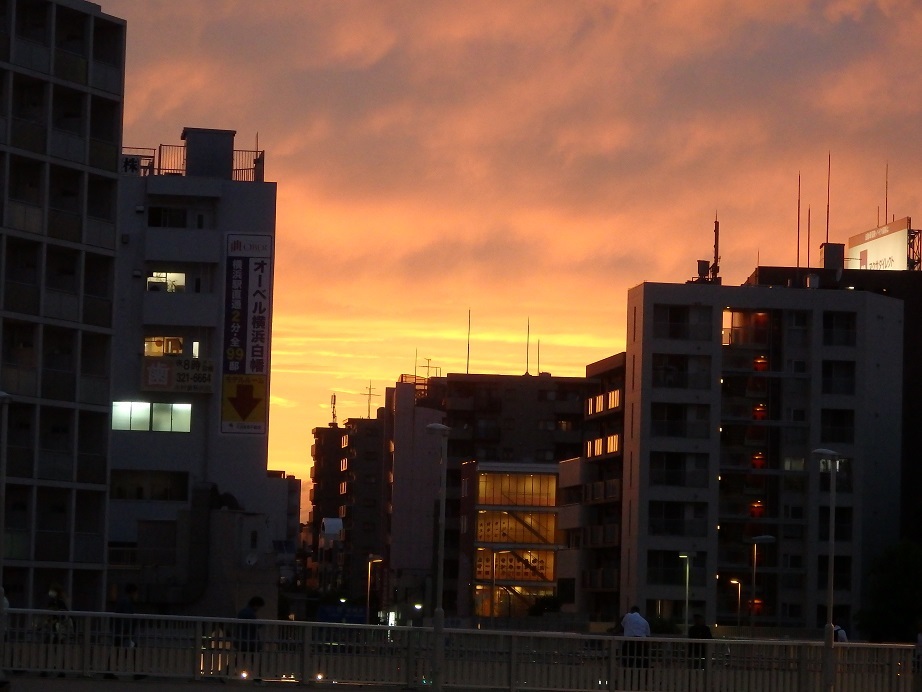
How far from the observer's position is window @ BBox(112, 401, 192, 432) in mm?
84812

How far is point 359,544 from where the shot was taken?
172 meters

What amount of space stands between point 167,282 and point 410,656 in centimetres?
5920

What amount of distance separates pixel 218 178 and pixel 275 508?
1803 cm

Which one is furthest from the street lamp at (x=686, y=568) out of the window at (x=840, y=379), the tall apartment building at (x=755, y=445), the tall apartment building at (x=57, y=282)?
the tall apartment building at (x=57, y=282)

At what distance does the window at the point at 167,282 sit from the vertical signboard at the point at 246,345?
8.88ft

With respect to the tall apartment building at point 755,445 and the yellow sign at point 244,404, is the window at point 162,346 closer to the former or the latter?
the yellow sign at point 244,404

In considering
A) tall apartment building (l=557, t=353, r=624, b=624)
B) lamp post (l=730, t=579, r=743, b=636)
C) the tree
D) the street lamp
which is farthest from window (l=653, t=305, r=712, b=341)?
the tree

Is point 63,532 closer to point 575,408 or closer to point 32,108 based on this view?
point 32,108

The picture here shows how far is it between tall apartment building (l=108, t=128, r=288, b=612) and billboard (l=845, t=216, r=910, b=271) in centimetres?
5021

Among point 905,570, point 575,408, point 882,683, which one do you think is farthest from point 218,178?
point 882,683

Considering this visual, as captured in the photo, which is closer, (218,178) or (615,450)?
(218,178)

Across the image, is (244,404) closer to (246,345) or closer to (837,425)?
(246,345)

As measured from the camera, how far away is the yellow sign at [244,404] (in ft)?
277

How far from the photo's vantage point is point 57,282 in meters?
63.8
